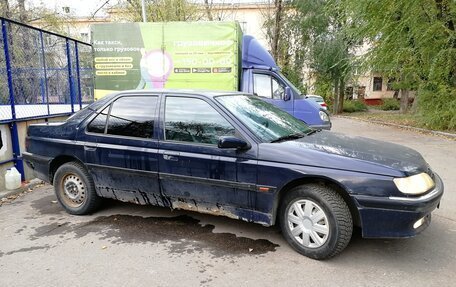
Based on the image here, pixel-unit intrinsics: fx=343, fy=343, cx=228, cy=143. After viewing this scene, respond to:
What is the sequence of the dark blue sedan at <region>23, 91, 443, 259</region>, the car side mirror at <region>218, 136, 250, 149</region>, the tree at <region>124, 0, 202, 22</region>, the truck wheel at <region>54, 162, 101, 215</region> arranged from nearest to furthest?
the dark blue sedan at <region>23, 91, 443, 259</region> → the car side mirror at <region>218, 136, 250, 149</region> → the truck wheel at <region>54, 162, 101, 215</region> → the tree at <region>124, 0, 202, 22</region>

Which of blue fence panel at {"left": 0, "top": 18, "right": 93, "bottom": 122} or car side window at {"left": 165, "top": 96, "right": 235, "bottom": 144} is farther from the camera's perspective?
blue fence panel at {"left": 0, "top": 18, "right": 93, "bottom": 122}

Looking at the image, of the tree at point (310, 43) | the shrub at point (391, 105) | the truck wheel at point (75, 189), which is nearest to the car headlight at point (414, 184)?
the truck wheel at point (75, 189)

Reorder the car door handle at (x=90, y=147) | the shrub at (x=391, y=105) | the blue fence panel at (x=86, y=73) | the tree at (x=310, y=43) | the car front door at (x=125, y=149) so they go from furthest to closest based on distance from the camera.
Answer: the shrub at (x=391, y=105)
the tree at (x=310, y=43)
the blue fence panel at (x=86, y=73)
the car door handle at (x=90, y=147)
the car front door at (x=125, y=149)

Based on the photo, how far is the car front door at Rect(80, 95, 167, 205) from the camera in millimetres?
4030

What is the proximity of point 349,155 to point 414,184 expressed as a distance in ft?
2.00

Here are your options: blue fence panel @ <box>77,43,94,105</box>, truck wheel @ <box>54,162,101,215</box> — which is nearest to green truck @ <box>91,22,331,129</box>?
blue fence panel @ <box>77,43,94,105</box>

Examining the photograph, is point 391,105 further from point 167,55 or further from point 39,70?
point 39,70

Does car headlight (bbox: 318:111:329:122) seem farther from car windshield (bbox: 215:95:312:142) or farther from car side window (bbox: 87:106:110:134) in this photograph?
car side window (bbox: 87:106:110:134)

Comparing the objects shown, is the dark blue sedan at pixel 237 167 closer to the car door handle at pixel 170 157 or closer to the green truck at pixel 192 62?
the car door handle at pixel 170 157

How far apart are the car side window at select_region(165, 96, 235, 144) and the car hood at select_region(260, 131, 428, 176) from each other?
1.81 feet

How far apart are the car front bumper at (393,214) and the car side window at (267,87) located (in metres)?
6.09

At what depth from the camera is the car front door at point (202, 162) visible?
356 cm

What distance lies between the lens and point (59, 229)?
13.6 feet

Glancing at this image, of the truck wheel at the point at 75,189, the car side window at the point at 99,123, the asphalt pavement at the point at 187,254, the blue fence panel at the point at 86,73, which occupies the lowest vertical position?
the asphalt pavement at the point at 187,254
